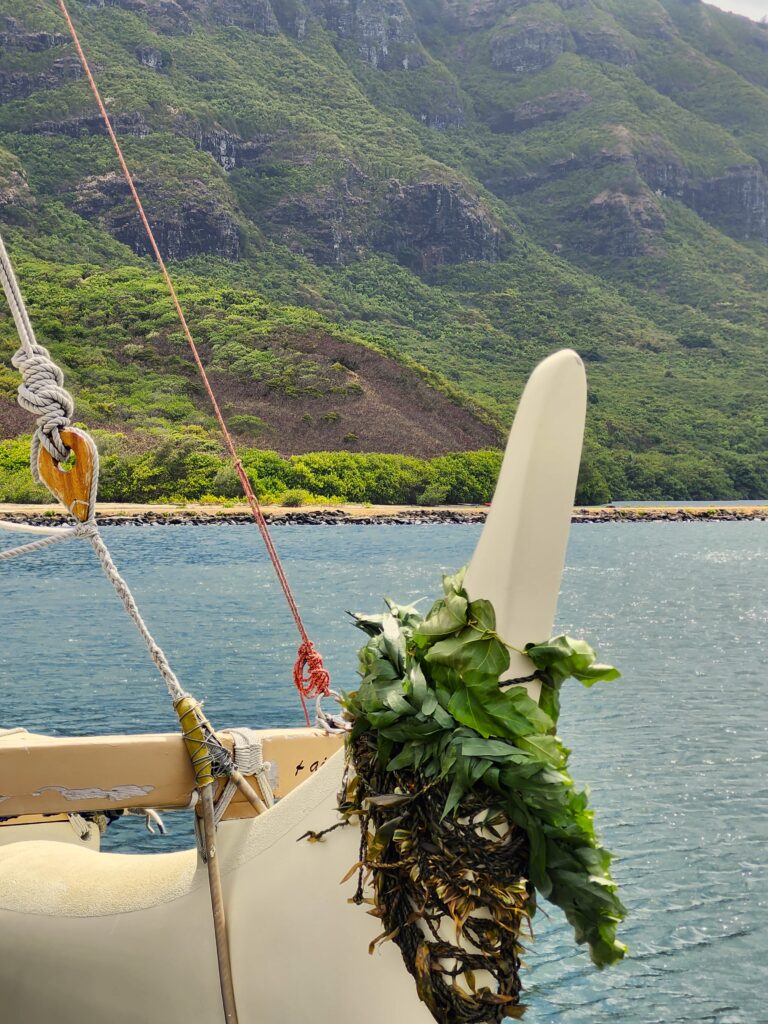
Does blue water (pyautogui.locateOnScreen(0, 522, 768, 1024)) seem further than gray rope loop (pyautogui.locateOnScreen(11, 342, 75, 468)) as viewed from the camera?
Yes

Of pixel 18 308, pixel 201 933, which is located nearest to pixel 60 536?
pixel 18 308

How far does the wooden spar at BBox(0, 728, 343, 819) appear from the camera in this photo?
140 inches

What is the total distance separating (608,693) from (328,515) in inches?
1570

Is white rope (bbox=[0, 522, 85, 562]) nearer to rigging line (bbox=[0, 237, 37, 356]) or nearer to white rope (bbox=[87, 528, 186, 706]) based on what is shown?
white rope (bbox=[87, 528, 186, 706])

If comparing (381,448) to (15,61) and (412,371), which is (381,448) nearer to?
(412,371)

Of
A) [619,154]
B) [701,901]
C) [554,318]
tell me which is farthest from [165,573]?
[619,154]

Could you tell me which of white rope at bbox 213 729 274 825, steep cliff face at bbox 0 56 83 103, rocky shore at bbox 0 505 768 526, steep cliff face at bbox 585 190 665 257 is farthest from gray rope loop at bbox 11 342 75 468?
steep cliff face at bbox 585 190 665 257

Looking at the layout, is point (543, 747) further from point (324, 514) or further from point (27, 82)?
point (27, 82)

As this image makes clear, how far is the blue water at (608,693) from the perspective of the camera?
6188 millimetres

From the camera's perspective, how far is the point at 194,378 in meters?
73.9

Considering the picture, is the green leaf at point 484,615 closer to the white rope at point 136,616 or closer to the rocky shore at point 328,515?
the white rope at point 136,616

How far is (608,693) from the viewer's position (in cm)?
1378

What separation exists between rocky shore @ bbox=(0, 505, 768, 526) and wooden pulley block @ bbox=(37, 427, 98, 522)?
35.5 metres

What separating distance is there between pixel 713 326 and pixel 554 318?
15692mm
